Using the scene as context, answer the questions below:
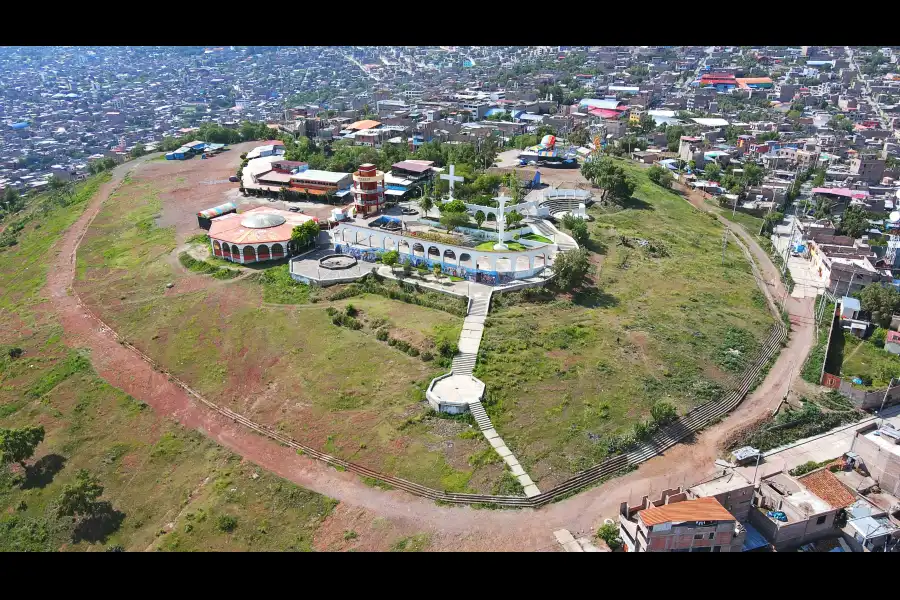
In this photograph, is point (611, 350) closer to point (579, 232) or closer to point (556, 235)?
point (579, 232)

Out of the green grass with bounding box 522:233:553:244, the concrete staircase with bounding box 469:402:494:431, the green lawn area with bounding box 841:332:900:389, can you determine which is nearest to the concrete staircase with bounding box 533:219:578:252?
the green grass with bounding box 522:233:553:244

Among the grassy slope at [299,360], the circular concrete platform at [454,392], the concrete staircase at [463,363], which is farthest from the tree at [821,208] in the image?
the circular concrete platform at [454,392]

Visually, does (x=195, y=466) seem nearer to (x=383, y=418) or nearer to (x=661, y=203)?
(x=383, y=418)

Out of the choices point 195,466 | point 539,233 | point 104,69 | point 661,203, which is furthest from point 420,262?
point 104,69

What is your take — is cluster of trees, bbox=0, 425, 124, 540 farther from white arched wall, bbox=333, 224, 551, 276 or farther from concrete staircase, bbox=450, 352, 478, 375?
white arched wall, bbox=333, 224, 551, 276

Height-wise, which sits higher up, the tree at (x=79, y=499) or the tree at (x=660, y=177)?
the tree at (x=660, y=177)

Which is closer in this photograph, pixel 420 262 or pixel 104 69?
pixel 420 262

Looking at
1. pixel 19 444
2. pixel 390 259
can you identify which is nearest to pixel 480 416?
pixel 390 259

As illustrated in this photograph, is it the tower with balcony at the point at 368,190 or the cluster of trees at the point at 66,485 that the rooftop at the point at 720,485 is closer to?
the cluster of trees at the point at 66,485
